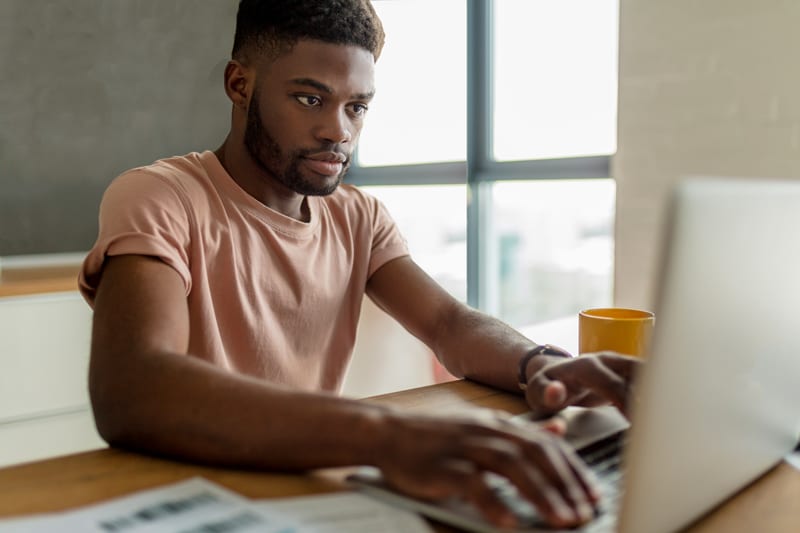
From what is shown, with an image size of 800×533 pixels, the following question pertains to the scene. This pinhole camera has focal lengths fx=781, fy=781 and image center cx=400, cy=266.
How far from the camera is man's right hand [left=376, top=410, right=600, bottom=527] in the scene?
56 centimetres

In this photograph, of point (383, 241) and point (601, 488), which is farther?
point (383, 241)

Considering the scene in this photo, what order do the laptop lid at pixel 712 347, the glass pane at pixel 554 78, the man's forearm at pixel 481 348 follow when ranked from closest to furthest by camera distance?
the laptop lid at pixel 712 347 < the man's forearm at pixel 481 348 < the glass pane at pixel 554 78

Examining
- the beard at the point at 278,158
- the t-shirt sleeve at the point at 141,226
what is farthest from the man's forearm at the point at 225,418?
the beard at the point at 278,158

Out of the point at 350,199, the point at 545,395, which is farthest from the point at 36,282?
the point at 545,395

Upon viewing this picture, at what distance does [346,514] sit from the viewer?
24.1 inches

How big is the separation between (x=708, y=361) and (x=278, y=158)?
2.91 ft

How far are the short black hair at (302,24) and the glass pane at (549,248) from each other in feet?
4.48

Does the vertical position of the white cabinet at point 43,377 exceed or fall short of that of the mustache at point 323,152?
it falls short

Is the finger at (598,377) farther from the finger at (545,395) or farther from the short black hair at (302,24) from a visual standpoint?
the short black hair at (302,24)

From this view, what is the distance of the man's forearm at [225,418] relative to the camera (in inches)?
26.7

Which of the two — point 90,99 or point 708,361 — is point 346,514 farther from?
point 90,99

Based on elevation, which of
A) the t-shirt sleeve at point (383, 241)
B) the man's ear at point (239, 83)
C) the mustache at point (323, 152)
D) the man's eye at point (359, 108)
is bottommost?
the t-shirt sleeve at point (383, 241)

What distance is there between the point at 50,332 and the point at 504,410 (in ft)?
4.25

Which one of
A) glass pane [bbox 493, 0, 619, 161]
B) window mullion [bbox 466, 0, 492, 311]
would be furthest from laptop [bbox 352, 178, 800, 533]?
window mullion [bbox 466, 0, 492, 311]
